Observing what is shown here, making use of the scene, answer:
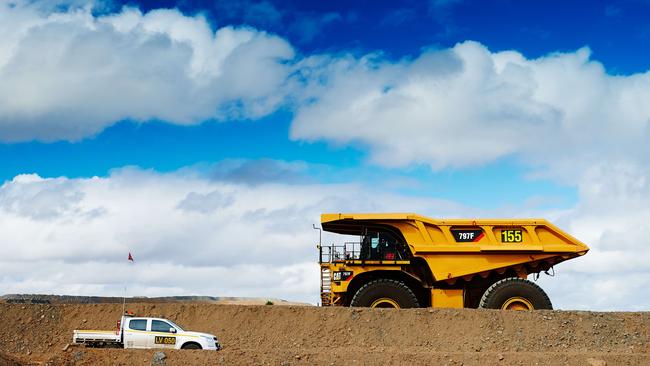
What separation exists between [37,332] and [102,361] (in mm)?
9303

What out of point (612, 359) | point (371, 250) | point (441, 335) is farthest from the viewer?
point (371, 250)

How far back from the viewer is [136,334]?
2453 centimetres

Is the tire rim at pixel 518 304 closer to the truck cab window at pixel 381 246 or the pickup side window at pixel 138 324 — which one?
the truck cab window at pixel 381 246

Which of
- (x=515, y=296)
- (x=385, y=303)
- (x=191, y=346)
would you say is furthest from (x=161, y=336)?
(x=515, y=296)

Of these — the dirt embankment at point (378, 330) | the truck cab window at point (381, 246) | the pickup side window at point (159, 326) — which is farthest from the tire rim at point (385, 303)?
the pickup side window at point (159, 326)

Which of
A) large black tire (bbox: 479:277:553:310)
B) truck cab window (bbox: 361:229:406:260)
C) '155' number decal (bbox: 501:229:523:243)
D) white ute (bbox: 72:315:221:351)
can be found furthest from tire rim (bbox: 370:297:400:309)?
white ute (bbox: 72:315:221:351)

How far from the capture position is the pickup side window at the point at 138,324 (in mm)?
24656

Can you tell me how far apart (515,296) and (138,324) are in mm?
13461

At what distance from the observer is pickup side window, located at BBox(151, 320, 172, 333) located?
81.1ft

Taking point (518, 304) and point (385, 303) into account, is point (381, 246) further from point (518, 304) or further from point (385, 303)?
point (518, 304)

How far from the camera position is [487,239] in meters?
29.3

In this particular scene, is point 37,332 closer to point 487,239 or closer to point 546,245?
point 487,239

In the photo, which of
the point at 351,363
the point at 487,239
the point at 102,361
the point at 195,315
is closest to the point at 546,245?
the point at 487,239

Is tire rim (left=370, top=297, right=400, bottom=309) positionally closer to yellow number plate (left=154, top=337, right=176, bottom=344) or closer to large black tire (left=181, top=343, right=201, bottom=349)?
large black tire (left=181, top=343, right=201, bottom=349)
